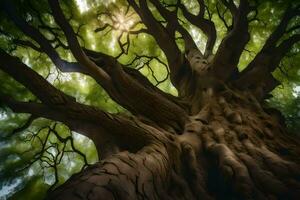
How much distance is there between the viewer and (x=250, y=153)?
2.70 metres

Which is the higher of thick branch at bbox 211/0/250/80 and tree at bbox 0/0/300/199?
thick branch at bbox 211/0/250/80

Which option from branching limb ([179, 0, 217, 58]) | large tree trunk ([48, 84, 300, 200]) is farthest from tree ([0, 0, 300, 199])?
branching limb ([179, 0, 217, 58])

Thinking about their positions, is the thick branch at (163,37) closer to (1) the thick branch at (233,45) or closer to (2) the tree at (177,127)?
(2) the tree at (177,127)

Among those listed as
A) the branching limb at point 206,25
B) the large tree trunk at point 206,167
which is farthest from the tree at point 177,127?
the branching limb at point 206,25

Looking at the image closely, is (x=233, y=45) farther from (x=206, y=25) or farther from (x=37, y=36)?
(x=37, y=36)

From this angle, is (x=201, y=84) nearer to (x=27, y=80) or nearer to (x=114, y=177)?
(x=27, y=80)

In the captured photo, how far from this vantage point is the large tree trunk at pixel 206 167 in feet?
6.17

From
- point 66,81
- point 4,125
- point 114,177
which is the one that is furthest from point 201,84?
point 4,125

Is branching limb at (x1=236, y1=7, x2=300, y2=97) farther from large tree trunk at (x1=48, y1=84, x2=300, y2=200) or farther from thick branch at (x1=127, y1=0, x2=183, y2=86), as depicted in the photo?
large tree trunk at (x1=48, y1=84, x2=300, y2=200)

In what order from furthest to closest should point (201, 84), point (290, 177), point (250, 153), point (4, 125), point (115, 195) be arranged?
point (4, 125) → point (201, 84) → point (250, 153) → point (290, 177) → point (115, 195)

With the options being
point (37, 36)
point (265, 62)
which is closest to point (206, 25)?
point (265, 62)

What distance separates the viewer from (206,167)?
2725 mm

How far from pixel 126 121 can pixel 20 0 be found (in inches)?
151

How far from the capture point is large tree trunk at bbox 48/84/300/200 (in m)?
1.88
